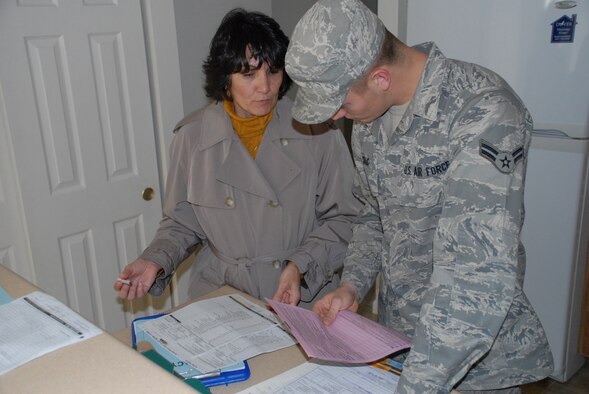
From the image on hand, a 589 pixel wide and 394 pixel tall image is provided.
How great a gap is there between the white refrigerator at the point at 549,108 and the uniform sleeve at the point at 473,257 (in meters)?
1.40

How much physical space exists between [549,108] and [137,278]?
1707 mm

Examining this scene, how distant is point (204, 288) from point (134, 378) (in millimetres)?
915

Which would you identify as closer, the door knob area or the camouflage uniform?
the camouflage uniform

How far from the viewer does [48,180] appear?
7.01 feet

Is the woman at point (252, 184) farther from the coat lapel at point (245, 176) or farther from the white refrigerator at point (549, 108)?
the white refrigerator at point (549, 108)

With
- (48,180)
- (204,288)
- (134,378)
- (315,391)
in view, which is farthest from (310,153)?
(48,180)

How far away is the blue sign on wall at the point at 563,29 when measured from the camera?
2.02 m

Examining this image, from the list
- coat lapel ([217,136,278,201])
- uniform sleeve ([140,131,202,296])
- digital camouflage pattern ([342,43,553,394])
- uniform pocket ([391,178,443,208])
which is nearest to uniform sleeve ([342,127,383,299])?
digital camouflage pattern ([342,43,553,394])

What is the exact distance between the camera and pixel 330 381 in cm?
106

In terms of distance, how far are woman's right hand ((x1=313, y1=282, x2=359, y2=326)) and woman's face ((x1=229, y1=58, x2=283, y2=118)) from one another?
0.57 m

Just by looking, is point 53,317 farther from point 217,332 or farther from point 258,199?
point 258,199

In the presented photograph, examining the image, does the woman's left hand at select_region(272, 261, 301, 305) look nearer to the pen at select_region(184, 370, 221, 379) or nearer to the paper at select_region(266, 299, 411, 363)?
the paper at select_region(266, 299, 411, 363)

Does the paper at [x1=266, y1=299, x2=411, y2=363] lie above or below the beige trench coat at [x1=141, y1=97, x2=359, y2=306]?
below

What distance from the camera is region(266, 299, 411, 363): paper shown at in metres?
1.05
